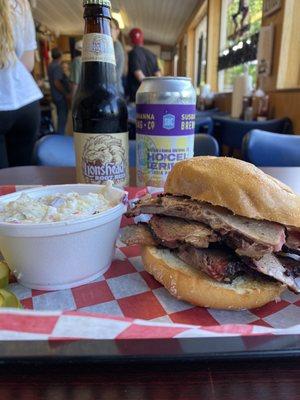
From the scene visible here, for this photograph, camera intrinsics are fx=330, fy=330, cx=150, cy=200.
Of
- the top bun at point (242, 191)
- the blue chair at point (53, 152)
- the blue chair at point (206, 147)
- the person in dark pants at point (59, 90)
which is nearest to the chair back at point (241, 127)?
the blue chair at point (206, 147)

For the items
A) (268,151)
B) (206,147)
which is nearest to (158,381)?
(206,147)

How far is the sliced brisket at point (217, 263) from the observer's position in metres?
0.61

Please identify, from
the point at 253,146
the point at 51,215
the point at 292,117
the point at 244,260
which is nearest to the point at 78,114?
the point at 51,215

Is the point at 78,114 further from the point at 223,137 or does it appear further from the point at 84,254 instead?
the point at 223,137

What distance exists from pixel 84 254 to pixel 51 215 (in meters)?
0.10

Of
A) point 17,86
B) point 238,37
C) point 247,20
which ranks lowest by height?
point 17,86

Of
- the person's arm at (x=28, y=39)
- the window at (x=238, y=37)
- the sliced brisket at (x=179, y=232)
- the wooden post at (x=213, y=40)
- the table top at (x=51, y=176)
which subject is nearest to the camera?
the sliced brisket at (x=179, y=232)

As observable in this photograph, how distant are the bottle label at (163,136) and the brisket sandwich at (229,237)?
0.18 meters

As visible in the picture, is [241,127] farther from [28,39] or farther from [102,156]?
[102,156]

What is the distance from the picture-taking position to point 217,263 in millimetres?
617

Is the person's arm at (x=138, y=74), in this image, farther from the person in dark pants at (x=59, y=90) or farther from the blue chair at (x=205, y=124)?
the person in dark pants at (x=59, y=90)

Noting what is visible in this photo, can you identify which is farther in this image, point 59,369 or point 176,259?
point 176,259

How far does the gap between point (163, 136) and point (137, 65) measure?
3.39m

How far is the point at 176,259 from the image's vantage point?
70cm
